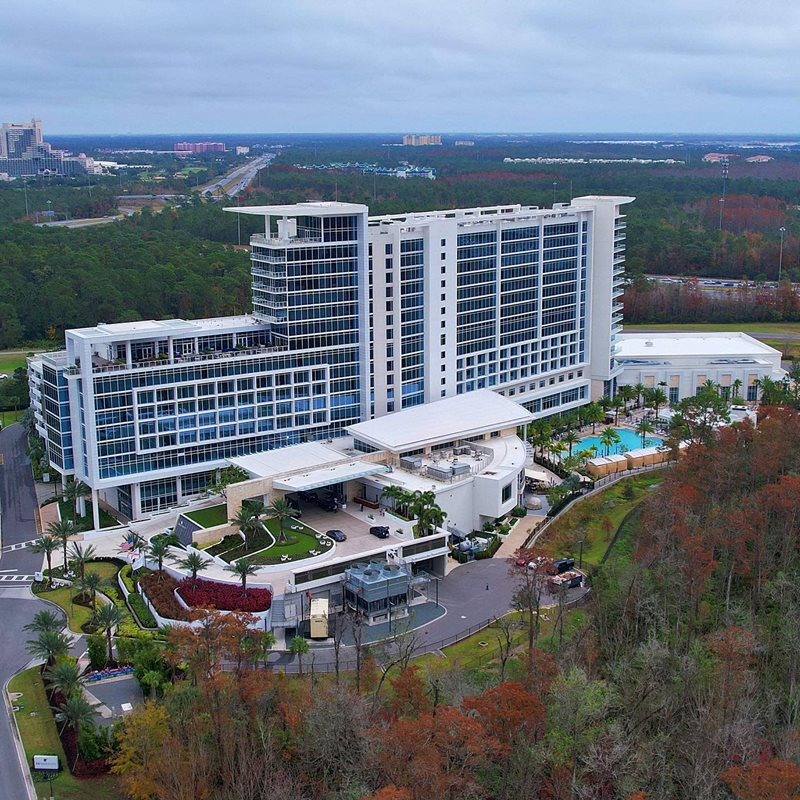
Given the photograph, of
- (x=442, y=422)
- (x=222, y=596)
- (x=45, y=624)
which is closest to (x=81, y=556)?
(x=222, y=596)

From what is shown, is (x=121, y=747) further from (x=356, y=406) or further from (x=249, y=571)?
(x=356, y=406)

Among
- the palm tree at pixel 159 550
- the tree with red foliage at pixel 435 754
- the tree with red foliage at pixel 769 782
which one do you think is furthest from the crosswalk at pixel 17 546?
the tree with red foliage at pixel 769 782

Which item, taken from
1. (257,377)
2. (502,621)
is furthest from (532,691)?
(257,377)

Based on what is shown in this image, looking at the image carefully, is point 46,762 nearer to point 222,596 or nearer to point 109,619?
point 109,619

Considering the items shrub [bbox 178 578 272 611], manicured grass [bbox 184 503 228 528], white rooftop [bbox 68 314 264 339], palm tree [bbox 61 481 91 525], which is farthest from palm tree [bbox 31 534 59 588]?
white rooftop [bbox 68 314 264 339]

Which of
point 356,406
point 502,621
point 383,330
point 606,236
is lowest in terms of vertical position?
point 502,621

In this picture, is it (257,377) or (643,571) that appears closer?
(643,571)

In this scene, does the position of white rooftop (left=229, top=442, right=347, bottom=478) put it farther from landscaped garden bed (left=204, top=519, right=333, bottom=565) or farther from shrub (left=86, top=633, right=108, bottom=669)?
shrub (left=86, top=633, right=108, bottom=669)
